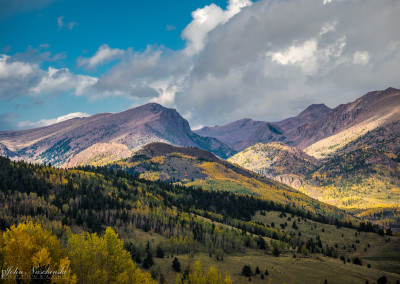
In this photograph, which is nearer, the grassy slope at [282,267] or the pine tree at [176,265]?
the pine tree at [176,265]

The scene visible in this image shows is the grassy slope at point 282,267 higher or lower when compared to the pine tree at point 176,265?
lower

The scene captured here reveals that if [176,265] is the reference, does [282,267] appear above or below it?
below

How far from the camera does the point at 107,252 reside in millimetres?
83875

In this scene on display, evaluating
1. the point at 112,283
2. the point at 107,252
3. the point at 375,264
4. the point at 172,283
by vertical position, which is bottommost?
the point at 375,264

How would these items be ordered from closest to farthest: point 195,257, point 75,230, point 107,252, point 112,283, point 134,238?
point 112,283 < point 107,252 < point 195,257 < point 75,230 < point 134,238

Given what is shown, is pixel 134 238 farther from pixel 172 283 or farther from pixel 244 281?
pixel 244 281

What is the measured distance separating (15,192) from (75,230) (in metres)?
58.0

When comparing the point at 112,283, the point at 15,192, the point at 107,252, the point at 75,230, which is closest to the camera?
the point at 112,283

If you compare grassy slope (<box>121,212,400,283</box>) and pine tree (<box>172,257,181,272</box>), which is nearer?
pine tree (<box>172,257,181,272</box>)

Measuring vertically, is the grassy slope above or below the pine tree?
below

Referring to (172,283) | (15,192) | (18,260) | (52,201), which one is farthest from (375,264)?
(15,192)

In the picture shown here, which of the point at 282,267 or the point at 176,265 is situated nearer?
the point at 176,265

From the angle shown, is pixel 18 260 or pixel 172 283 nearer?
pixel 18 260

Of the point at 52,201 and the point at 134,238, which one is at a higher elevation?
the point at 52,201
